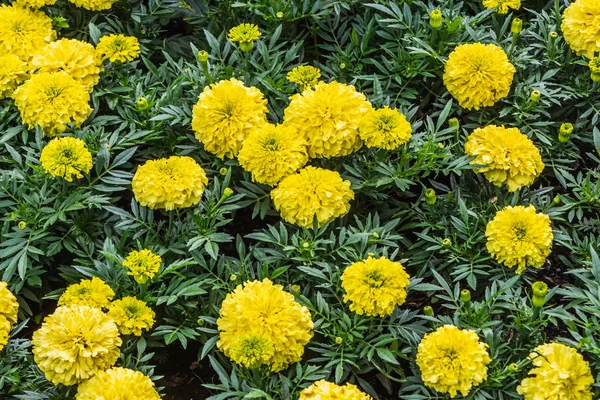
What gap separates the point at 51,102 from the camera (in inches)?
121

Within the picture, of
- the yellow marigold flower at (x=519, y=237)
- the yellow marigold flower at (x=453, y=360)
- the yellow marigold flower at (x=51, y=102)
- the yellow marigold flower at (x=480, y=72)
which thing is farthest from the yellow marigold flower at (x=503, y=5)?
the yellow marigold flower at (x=51, y=102)

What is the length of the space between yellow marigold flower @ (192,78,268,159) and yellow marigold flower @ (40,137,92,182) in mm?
420

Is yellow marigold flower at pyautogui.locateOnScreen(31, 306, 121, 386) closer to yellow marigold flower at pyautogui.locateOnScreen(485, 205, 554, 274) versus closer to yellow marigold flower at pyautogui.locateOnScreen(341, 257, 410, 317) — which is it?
yellow marigold flower at pyautogui.locateOnScreen(341, 257, 410, 317)

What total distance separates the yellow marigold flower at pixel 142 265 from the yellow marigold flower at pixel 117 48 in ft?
3.34

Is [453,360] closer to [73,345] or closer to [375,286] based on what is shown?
[375,286]

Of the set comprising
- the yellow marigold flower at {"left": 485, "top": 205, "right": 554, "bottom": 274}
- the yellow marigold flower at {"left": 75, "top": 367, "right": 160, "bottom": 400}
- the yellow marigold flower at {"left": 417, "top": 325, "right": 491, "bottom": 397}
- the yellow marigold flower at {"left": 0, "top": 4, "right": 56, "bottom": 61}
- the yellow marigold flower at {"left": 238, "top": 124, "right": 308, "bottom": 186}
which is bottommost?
the yellow marigold flower at {"left": 75, "top": 367, "right": 160, "bottom": 400}

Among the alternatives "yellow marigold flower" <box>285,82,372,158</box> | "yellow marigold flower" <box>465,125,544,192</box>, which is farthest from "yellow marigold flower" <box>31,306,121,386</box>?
"yellow marigold flower" <box>465,125,544,192</box>

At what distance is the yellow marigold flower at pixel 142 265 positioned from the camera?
2.63 m

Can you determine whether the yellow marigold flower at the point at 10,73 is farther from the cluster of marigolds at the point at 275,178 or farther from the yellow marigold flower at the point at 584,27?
the yellow marigold flower at the point at 584,27

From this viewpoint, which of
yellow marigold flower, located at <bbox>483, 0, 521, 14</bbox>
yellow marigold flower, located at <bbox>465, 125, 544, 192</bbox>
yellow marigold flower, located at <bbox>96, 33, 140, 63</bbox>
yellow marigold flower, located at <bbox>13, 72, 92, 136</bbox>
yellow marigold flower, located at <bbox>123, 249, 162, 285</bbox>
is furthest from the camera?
yellow marigold flower, located at <bbox>483, 0, 521, 14</bbox>

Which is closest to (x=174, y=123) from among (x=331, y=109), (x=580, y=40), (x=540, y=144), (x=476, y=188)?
(x=331, y=109)

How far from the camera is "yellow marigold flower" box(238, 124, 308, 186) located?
284cm

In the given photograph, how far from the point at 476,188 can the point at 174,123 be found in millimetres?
1192

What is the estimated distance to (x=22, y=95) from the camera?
3078 millimetres
